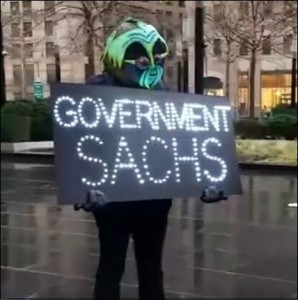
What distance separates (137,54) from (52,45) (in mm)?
→ 987

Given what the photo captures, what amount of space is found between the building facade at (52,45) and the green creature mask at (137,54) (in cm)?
38

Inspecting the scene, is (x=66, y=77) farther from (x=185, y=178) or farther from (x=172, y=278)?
(x=172, y=278)

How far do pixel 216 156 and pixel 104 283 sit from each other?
633 millimetres

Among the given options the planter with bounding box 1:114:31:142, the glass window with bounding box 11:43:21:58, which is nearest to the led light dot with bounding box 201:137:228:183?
the glass window with bounding box 11:43:21:58

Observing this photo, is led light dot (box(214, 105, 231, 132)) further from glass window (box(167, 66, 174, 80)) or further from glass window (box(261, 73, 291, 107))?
glass window (box(261, 73, 291, 107))

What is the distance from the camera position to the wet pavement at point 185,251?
4324 millimetres

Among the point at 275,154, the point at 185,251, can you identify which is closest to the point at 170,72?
the point at 185,251

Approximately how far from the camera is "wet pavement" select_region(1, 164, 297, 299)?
14.2 ft

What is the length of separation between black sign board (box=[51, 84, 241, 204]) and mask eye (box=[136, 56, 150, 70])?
0.11 meters

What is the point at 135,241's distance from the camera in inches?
104

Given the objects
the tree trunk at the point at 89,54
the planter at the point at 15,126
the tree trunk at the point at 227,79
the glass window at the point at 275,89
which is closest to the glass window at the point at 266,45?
the glass window at the point at 275,89

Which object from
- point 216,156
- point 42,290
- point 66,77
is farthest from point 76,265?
point 216,156

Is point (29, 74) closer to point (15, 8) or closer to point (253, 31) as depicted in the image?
point (15, 8)

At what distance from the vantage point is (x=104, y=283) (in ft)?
8.70
